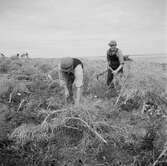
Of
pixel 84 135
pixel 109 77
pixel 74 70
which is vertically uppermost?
pixel 74 70

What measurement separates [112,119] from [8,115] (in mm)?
2074

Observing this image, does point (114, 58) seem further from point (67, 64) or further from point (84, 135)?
point (84, 135)

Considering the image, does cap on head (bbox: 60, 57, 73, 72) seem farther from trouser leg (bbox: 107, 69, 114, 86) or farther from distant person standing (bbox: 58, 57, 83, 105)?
trouser leg (bbox: 107, 69, 114, 86)

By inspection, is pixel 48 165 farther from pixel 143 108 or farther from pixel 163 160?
pixel 143 108

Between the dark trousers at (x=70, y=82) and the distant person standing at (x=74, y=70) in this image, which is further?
the dark trousers at (x=70, y=82)

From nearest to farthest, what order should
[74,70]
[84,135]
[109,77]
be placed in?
[84,135] → [74,70] → [109,77]

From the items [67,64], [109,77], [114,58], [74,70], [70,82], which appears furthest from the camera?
[109,77]

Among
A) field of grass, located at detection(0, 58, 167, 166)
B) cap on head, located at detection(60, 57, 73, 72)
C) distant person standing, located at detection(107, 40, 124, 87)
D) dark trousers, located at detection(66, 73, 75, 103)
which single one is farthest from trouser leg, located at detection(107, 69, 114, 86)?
cap on head, located at detection(60, 57, 73, 72)

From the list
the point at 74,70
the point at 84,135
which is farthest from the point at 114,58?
the point at 84,135

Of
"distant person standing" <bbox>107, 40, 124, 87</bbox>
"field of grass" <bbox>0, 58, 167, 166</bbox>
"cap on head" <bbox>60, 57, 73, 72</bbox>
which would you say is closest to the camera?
"field of grass" <bbox>0, 58, 167, 166</bbox>

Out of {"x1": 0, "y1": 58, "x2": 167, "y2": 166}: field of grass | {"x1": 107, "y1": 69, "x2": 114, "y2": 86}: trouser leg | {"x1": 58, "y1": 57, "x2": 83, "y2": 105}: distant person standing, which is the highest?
{"x1": 58, "y1": 57, "x2": 83, "y2": 105}: distant person standing

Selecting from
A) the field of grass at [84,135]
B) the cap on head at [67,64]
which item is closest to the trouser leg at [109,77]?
the field of grass at [84,135]

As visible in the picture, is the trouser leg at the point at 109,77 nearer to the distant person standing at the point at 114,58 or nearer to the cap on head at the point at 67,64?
the distant person standing at the point at 114,58

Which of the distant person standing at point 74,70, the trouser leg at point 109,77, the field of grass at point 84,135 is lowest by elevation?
the field of grass at point 84,135
